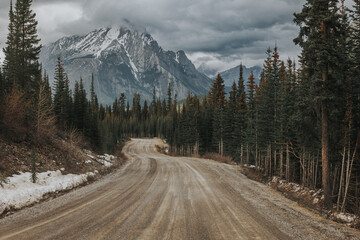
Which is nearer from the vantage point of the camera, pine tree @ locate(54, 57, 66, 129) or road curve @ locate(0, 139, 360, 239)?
road curve @ locate(0, 139, 360, 239)

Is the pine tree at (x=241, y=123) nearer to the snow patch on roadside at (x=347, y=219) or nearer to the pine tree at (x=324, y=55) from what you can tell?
the pine tree at (x=324, y=55)

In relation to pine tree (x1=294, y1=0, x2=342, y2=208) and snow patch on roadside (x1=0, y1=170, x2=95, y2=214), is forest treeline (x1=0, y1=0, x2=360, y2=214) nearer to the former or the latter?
pine tree (x1=294, y1=0, x2=342, y2=208)

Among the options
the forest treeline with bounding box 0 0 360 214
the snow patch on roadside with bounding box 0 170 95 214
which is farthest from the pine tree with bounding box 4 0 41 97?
the snow patch on roadside with bounding box 0 170 95 214

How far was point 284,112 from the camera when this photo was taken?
2452 cm

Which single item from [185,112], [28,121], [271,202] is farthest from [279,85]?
[185,112]

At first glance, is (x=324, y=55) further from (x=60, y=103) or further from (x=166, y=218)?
(x=60, y=103)

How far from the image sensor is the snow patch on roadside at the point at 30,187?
7705 mm

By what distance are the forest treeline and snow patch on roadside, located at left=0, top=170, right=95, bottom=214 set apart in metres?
4.58

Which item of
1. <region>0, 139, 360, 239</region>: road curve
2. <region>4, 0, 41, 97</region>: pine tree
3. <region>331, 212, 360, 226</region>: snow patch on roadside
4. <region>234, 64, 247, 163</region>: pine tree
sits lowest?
<region>331, 212, 360, 226</region>: snow patch on roadside

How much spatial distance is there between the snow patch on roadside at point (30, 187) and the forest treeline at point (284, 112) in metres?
4.58

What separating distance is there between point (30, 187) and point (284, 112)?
2428 cm

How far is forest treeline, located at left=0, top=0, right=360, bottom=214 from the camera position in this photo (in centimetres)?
1274

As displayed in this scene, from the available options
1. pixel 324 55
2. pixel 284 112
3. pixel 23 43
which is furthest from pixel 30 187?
pixel 23 43

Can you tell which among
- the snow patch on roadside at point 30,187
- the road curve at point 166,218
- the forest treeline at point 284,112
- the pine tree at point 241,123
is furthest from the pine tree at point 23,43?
the pine tree at point 241,123
